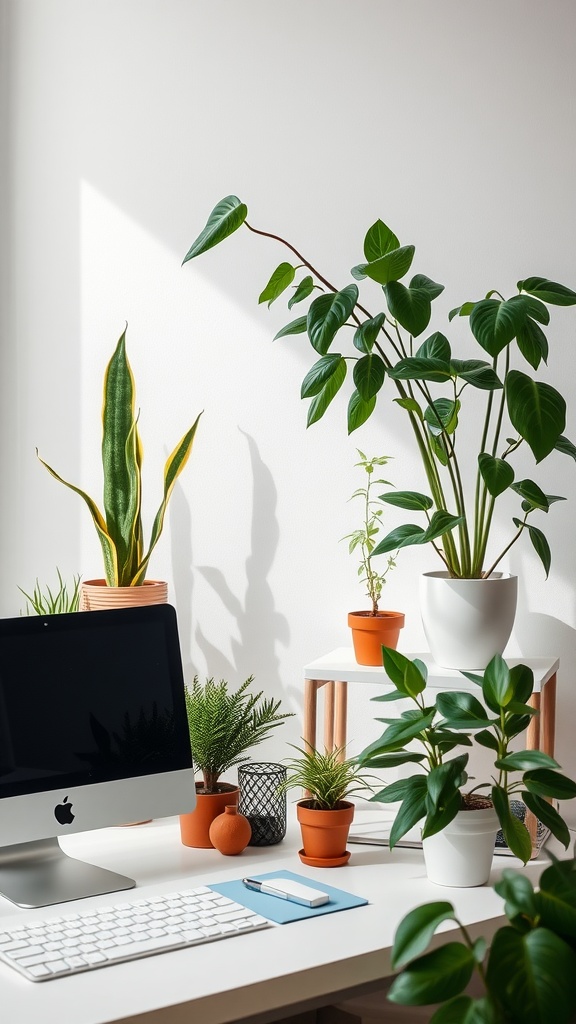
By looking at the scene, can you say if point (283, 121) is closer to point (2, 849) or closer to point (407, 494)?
point (407, 494)

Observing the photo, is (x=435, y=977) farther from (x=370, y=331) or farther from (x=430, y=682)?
(x=370, y=331)

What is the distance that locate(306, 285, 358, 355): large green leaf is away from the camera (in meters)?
1.82

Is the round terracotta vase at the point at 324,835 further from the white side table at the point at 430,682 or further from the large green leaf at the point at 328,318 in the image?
the large green leaf at the point at 328,318

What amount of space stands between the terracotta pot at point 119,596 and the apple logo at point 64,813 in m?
0.67

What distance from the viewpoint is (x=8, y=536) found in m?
2.95

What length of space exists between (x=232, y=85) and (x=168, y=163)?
23 cm

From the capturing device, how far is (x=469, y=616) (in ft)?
6.47

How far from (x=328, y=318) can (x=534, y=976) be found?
3.60ft

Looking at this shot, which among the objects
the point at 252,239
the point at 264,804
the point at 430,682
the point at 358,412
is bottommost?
the point at 264,804

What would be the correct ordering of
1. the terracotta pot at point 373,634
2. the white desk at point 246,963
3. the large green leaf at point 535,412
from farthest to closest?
the terracotta pot at point 373,634 < the large green leaf at point 535,412 < the white desk at point 246,963

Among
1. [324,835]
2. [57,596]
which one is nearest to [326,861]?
[324,835]

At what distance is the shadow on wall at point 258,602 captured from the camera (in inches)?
101

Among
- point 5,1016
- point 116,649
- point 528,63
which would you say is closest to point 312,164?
point 528,63

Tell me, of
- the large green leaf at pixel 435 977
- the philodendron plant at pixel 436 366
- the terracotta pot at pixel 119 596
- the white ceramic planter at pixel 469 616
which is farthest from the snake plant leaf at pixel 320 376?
the large green leaf at pixel 435 977
